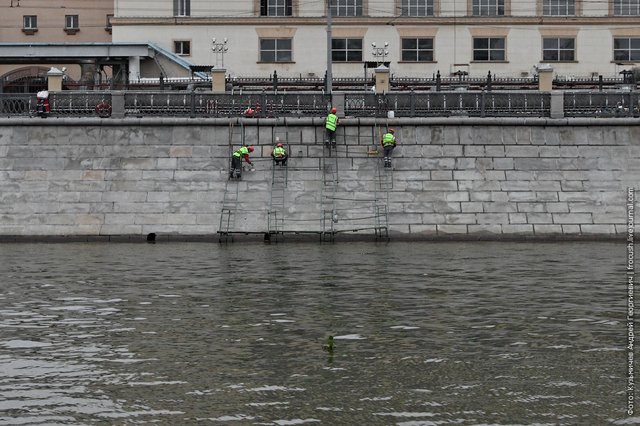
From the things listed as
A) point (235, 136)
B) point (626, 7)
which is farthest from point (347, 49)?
point (235, 136)

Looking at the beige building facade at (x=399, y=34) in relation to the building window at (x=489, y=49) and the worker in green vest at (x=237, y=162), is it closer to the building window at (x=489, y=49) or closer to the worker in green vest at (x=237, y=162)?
the building window at (x=489, y=49)

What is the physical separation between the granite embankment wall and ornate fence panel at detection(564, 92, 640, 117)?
3.73 ft

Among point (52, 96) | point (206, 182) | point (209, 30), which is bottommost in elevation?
point (206, 182)

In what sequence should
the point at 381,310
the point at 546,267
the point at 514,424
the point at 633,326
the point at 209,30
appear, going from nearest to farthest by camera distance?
the point at 514,424 < the point at 633,326 < the point at 381,310 < the point at 546,267 < the point at 209,30

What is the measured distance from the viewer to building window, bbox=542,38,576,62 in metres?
71.4

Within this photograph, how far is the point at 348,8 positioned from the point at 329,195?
103 ft

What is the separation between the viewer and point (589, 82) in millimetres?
59375

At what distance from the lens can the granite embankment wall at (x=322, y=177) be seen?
4138cm

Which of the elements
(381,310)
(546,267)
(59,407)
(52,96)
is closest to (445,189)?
(546,267)

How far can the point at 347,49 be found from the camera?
236 ft

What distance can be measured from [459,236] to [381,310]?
54.9 feet

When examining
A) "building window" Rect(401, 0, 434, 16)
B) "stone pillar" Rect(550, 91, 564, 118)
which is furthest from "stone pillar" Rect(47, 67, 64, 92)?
"building window" Rect(401, 0, 434, 16)

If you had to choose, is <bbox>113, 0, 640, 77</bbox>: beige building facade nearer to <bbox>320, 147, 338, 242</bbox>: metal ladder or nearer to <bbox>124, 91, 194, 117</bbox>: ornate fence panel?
<bbox>124, 91, 194, 117</bbox>: ornate fence panel

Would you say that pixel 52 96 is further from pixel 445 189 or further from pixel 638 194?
pixel 638 194
